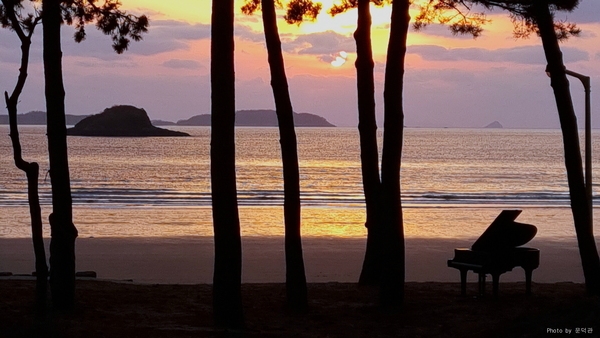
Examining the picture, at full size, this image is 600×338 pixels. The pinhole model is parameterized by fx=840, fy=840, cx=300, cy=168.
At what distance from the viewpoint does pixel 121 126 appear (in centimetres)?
19325

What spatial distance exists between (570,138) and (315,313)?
4.08 m

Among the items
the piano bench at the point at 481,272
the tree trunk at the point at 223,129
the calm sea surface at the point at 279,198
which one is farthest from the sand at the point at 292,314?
the calm sea surface at the point at 279,198

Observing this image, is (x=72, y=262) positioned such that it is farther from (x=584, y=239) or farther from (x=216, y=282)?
(x=584, y=239)

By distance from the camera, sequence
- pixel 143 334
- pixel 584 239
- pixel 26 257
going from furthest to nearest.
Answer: pixel 26 257
pixel 584 239
pixel 143 334

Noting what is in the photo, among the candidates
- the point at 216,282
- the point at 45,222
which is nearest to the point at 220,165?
the point at 216,282

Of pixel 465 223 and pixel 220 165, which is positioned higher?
pixel 220 165

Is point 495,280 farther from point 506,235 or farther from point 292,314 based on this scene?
point 292,314

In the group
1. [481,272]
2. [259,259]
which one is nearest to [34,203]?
[481,272]

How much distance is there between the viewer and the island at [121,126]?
190250 mm

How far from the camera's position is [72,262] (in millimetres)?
9828

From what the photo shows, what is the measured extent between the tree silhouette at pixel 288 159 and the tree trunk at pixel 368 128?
1.82 meters

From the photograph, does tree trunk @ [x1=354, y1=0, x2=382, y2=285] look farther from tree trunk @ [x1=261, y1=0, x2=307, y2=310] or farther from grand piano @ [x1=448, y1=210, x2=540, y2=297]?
tree trunk @ [x1=261, y1=0, x2=307, y2=310]

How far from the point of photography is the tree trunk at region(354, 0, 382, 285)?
1213cm

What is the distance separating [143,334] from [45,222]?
19.2 metres
